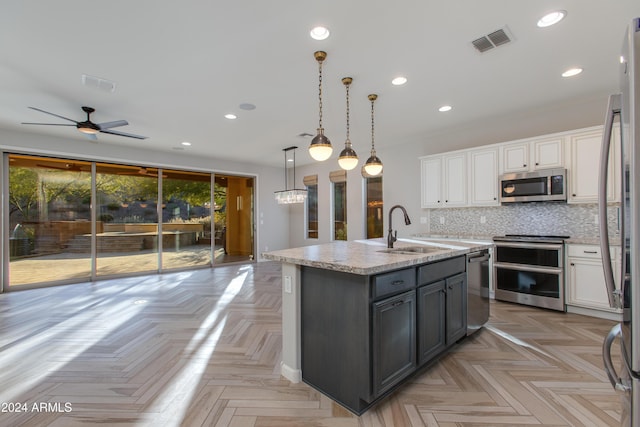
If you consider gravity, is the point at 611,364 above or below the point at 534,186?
below

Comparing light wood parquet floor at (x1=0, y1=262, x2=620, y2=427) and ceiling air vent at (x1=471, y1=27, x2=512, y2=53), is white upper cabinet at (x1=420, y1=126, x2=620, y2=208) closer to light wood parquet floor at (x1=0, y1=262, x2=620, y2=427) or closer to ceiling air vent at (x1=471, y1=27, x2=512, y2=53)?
light wood parquet floor at (x1=0, y1=262, x2=620, y2=427)

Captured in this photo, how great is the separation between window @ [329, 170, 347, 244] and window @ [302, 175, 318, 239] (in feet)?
2.10

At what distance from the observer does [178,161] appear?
6.64 meters

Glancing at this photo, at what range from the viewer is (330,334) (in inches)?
78.7

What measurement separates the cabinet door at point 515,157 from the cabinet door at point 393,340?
311 cm

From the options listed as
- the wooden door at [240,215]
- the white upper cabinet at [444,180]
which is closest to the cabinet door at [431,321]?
the white upper cabinet at [444,180]

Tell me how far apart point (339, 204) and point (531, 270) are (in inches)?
167

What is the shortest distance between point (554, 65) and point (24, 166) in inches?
307

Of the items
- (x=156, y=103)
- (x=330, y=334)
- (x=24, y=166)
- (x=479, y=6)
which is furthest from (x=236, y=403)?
(x=24, y=166)

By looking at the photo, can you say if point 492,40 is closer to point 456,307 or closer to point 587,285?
point 456,307

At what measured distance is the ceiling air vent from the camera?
240cm

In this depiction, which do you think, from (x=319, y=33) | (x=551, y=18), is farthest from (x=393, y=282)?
(x=551, y=18)

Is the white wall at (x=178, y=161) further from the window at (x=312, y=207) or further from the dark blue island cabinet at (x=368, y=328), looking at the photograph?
the dark blue island cabinet at (x=368, y=328)

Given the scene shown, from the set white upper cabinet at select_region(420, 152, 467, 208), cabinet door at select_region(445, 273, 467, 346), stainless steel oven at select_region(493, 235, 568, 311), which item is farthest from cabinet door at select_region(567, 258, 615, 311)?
cabinet door at select_region(445, 273, 467, 346)
